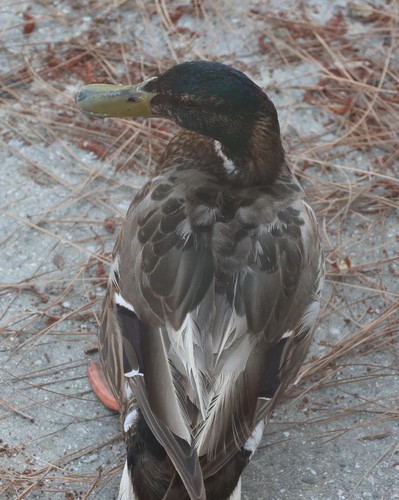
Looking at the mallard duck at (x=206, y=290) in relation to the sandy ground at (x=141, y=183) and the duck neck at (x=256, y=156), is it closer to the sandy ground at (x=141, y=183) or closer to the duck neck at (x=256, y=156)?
the duck neck at (x=256, y=156)

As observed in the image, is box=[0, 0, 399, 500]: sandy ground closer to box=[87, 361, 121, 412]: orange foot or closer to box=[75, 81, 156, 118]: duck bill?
box=[87, 361, 121, 412]: orange foot

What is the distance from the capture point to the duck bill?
9.73 feet

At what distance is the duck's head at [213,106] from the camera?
2.77 metres

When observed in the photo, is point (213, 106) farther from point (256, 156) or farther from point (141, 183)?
point (141, 183)

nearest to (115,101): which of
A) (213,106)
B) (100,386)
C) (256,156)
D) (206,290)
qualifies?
(213,106)

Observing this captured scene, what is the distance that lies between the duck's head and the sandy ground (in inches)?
34.1

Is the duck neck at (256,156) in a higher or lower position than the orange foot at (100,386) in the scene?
higher

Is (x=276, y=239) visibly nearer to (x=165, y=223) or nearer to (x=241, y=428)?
(x=165, y=223)

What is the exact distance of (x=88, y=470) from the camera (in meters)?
3.06

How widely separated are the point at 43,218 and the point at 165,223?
1.22 metres

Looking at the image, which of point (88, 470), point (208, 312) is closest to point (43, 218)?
point (88, 470)

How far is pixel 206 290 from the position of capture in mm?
2605

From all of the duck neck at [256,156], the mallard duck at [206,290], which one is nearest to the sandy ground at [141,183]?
the mallard duck at [206,290]

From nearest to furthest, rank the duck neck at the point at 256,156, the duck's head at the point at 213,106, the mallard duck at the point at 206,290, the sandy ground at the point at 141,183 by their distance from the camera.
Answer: the mallard duck at the point at 206,290
the duck's head at the point at 213,106
the duck neck at the point at 256,156
the sandy ground at the point at 141,183
